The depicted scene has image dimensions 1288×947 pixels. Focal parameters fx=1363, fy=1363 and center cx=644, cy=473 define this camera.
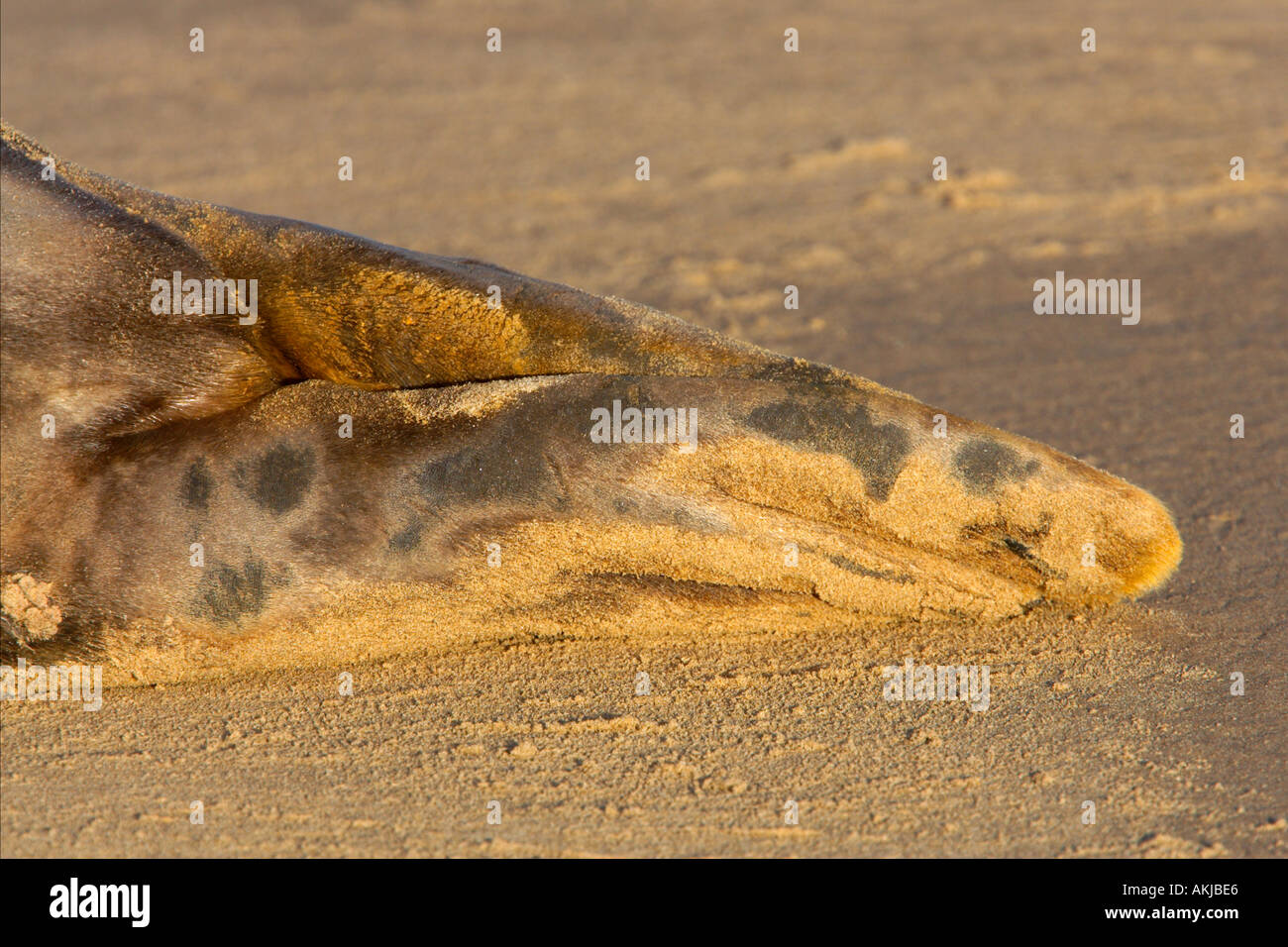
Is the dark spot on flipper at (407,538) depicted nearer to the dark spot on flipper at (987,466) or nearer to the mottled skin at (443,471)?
the mottled skin at (443,471)

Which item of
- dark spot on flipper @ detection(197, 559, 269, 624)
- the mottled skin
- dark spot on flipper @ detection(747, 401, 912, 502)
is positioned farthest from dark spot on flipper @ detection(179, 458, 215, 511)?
dark spot on flipper @ detection(747, 401, 912, 502)

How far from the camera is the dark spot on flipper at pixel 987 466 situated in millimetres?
2781

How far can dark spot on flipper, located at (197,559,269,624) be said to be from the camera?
2729mm

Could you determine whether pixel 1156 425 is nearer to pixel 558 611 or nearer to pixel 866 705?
pixel 866 705

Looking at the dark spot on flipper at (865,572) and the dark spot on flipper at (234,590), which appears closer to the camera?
the dark spot on flipper at (234,590)

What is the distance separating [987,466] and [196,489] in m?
1.60

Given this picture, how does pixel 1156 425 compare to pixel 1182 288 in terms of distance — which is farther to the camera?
pixel 1182 288

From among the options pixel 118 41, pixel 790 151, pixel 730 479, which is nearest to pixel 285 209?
pixel 790 151

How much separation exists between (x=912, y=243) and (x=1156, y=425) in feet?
6.94

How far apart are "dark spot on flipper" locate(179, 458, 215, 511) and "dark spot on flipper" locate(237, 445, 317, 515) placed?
6 cm

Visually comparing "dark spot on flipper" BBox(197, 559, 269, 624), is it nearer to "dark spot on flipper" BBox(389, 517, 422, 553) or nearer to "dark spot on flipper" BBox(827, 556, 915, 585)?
"dark spot on flipper" BBox(389, 517, 422, 553)

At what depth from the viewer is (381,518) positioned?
275cm

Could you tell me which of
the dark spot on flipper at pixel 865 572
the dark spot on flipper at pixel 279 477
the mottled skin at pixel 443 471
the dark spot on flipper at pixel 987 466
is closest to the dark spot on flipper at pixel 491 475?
the mottled skin at pixel 443 471

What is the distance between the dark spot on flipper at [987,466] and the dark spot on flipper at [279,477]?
1319 mm
